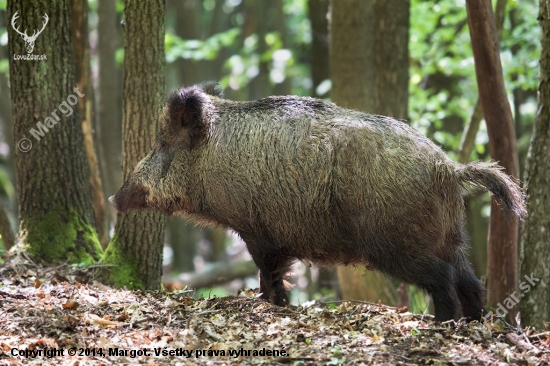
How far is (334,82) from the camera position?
8.84 metres

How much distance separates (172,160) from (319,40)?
7563mm

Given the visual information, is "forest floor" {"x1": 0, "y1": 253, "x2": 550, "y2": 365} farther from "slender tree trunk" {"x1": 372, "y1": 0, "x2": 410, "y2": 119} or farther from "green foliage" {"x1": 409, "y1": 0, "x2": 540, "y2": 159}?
"green foliage" {"x1": 409, "y1": 0, "x2": 540, "y2": 159}

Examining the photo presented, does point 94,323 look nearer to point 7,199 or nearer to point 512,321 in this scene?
point 512,321

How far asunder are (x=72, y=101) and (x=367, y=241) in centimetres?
356

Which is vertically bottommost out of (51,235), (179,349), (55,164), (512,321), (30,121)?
(512,321)

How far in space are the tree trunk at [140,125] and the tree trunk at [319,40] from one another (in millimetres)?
6263

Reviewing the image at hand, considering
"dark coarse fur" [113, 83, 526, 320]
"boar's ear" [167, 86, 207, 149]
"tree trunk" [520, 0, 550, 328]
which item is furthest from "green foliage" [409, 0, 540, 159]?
"boar's ear" [167, 86, 207, 149]

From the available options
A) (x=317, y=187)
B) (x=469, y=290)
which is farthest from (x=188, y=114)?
(x=469, y=290)

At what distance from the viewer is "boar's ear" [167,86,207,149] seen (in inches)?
242

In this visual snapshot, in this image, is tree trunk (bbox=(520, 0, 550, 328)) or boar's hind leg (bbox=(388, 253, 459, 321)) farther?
tree trunk (bbox=(520, 0, 550, 328))

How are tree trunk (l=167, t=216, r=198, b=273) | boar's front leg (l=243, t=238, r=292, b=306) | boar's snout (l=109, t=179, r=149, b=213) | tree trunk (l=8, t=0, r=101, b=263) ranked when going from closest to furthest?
1. boar's front leg (l=243, t=238, r=292, b=306)
2. boar's snout (l=109, t=179, r=149, b=213)
3. tree trunk (l=8, t=0, r=101, b=263)
4. tree trunk (l=167, t=216, r=198, b=273)

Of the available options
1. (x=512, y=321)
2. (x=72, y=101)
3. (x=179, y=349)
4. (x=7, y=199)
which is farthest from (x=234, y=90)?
(x=179, y=349)

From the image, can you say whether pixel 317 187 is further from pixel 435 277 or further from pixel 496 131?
pixel 496 131

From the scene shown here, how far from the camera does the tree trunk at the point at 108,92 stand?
10.5 metres
